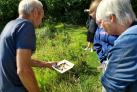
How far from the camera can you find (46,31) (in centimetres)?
1279

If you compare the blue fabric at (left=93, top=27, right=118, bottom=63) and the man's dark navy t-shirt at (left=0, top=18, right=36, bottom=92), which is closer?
the man's dark navy t-shirt at (left=0, top=18, right=36, bottom=92)

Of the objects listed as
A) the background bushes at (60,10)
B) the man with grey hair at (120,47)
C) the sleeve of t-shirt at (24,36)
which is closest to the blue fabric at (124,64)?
the man with grey hair at (120,47)

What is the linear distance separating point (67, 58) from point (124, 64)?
19.0 feet

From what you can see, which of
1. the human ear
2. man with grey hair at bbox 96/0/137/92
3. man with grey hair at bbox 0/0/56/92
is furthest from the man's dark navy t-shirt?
the human ear

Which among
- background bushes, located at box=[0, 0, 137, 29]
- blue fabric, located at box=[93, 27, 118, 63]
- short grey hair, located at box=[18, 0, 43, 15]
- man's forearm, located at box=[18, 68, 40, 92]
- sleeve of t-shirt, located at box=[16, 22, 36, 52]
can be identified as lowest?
background bushes, located at box=[0, 0, 137, 29]

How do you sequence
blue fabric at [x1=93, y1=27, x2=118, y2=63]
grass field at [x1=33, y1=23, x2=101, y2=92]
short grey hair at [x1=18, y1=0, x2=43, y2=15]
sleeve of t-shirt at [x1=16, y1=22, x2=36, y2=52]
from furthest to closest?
grass field at [x1=33, y1=23, x2=101, y2=92]
blue fabric at [x1=93, y1=27, x2=118, y2=63]
short grey hair at [x1=18, y1=0, x2=43, y2=15]
sleeve of t-shirt at [x1=16, y1=22, x2=36, y2=52]

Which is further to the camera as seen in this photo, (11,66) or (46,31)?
(46,31)

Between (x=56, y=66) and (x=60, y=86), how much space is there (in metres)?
2.26

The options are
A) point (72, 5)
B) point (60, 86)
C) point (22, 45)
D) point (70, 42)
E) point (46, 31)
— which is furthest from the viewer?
point (72, 5)

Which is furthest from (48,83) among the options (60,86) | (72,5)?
(72,5)

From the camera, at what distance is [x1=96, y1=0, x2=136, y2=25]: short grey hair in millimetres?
3639

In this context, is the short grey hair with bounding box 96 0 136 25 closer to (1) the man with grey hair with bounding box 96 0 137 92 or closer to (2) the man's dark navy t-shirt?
(1) the man with grey hair with bounding box 96 0 137 92

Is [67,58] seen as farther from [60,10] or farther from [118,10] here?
[60,10]

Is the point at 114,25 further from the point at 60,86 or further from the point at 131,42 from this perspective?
the point at 60,86
